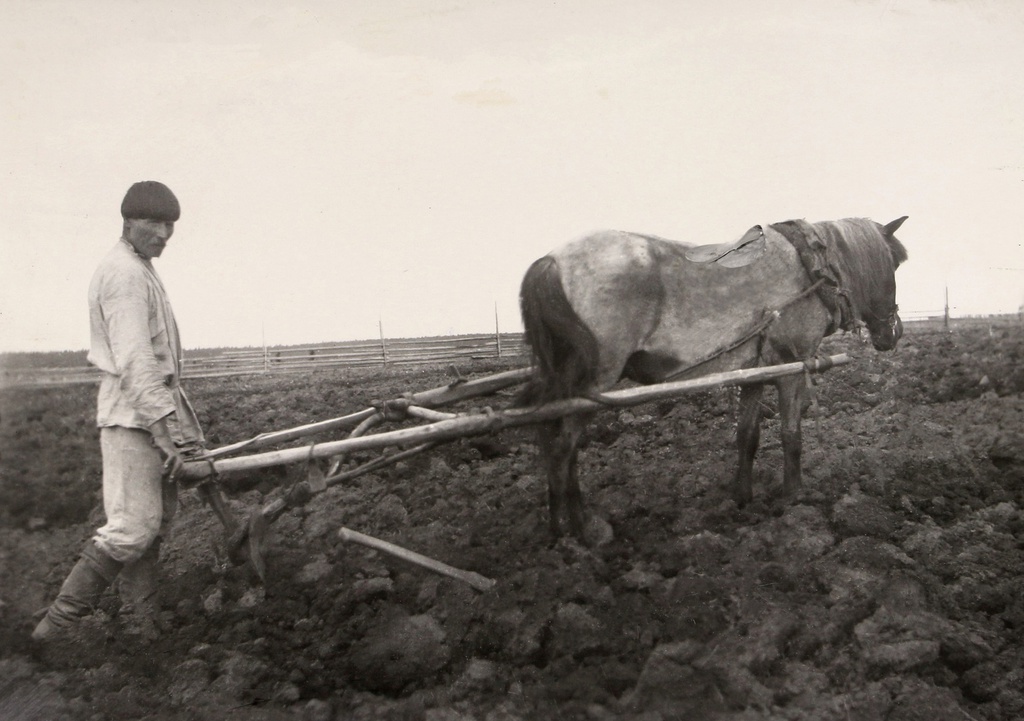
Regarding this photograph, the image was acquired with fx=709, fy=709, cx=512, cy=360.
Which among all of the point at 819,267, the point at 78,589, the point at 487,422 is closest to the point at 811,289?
the point at 819,267

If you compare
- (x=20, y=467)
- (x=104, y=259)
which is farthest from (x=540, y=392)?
(x=20, y=467)

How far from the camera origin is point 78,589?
106 inches

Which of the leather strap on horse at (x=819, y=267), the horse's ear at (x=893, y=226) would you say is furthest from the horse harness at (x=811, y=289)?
the horse's ear at (x=893, y=226)

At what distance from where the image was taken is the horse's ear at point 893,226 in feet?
Result: 14.9

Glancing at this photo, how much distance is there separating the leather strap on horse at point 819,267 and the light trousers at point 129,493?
3.63 meters

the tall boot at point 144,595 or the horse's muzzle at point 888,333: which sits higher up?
the horse's muzzle at point 888,333

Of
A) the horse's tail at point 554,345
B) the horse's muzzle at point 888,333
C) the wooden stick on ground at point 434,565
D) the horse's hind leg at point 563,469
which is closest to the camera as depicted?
the wooden stick on ground at point 434,565

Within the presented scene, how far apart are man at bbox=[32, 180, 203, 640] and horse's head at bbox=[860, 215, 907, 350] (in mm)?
4076

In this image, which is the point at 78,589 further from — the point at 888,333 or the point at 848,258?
the point at 888,333

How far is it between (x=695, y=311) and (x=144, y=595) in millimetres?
3064

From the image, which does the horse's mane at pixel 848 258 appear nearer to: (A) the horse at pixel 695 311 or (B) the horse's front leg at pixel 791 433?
(A) the horse at pixel 695 311

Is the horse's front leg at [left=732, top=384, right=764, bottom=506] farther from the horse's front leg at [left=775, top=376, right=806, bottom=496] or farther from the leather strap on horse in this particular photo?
the leather strap on horse

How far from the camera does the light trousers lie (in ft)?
8.80

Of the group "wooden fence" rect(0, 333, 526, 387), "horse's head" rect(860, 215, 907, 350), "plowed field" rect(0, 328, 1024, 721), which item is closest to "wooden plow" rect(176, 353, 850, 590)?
"plowed field" rect(0, 328, 1024, 721)
